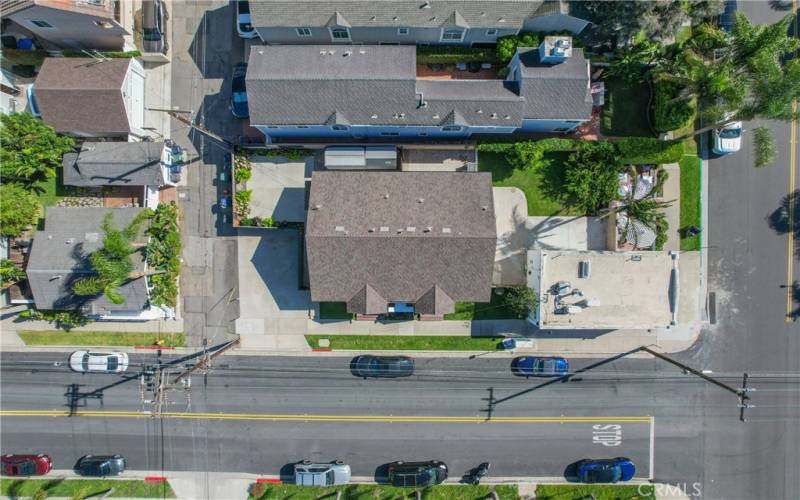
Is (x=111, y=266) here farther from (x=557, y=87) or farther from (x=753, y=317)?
(x=753, y=317)

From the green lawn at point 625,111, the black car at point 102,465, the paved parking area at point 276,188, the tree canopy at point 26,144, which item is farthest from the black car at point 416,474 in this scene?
the tree canopy at point 26,144

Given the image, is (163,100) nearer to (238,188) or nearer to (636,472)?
(238,188)

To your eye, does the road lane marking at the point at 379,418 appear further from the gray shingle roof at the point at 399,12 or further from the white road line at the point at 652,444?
the gray shingle roof at the point at 399,12

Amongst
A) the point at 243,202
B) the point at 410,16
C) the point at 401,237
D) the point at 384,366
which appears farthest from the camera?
the point at 384,366

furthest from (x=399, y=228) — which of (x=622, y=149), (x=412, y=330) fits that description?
(x=622, y=149)

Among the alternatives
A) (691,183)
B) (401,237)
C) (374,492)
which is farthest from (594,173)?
(374,492)

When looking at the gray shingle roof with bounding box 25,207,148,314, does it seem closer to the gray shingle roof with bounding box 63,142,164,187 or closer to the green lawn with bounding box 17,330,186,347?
the gray shingle roof with bounding box 63,142,164,187

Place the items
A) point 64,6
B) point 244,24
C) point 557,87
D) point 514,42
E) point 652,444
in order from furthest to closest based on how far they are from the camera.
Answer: point 652,444 < point 244,24 < point 514,42 < point 557,87 < point 64,6
